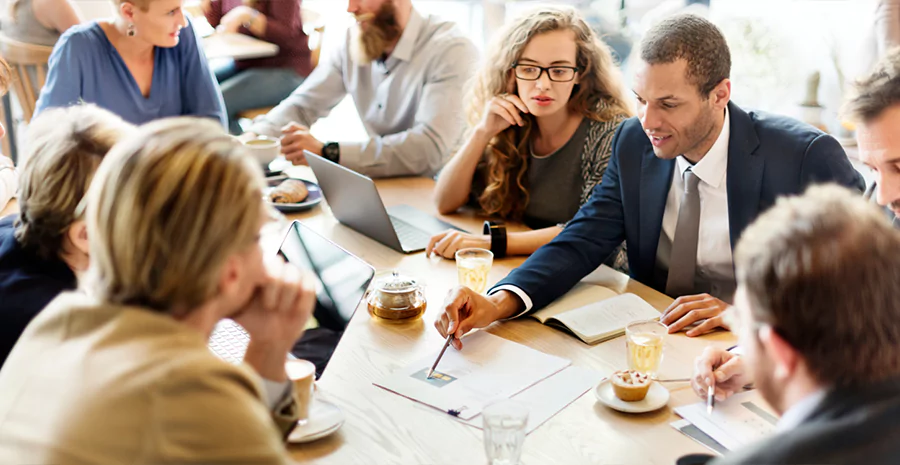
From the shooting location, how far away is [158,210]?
0.88 meters

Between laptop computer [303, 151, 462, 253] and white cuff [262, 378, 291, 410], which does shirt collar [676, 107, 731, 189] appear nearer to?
laptop computer [303, 151, 462, 253]

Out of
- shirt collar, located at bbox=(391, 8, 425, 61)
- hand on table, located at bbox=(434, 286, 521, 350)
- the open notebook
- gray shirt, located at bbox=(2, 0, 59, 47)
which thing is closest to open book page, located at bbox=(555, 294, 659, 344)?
the open notebook

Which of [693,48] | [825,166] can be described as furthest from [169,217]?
[825,166]

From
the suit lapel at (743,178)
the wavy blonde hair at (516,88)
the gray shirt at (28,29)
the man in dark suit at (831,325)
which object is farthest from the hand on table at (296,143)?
the man in dark suit at (831,325)

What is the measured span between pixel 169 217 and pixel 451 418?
26.3 inches

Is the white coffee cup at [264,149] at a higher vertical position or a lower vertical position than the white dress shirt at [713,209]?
lower

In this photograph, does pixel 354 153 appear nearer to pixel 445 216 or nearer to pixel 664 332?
pixel 445 216

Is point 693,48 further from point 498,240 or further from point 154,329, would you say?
point 154,329

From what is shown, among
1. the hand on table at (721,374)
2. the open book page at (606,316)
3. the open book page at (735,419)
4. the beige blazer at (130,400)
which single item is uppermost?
the beige blazer at (130,400)

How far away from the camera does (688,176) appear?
1.98 m

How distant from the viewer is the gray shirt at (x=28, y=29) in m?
3.85

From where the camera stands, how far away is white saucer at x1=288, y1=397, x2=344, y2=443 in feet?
4.24

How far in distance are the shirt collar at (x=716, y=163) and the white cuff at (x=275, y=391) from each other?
1197 mm

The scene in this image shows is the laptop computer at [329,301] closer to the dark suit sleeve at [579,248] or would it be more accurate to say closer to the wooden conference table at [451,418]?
the wooden conference table at [451,418]
